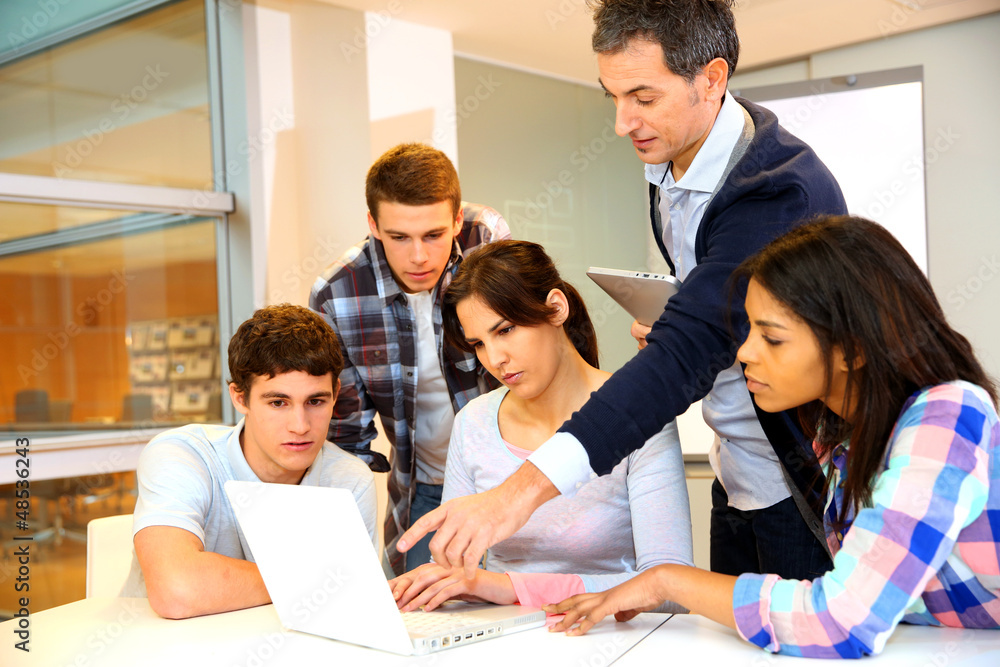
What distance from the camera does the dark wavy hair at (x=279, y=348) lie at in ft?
5.71

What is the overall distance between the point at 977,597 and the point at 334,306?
1584 mm

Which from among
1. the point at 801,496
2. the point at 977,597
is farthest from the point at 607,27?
the point at 977,597

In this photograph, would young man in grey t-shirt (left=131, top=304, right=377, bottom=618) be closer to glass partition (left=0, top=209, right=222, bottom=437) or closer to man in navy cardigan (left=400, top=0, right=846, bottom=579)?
man in navy cardigan (left=400, top=0, right=846, bottom=579)

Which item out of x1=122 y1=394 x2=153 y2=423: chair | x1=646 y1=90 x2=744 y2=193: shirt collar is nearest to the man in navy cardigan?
x1=646 y1=90 x2=744 y2=193: shirt collar

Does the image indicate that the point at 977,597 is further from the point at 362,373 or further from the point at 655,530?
the point at 362,373

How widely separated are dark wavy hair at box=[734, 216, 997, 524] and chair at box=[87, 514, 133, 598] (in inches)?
55.6

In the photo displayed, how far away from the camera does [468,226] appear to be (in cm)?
226

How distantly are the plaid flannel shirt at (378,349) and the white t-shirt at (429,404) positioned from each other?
3cm

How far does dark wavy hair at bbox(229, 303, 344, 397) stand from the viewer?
174cm

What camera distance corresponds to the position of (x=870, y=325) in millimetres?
1037

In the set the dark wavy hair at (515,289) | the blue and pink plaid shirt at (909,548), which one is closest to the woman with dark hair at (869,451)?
the blue and pink plaid shirt at (909,548)

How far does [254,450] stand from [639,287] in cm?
89

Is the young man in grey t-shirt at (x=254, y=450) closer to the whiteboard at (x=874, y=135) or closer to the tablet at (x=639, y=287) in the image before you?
the tablet at (x=639, y=287)

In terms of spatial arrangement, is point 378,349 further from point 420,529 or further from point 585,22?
point 585,22
